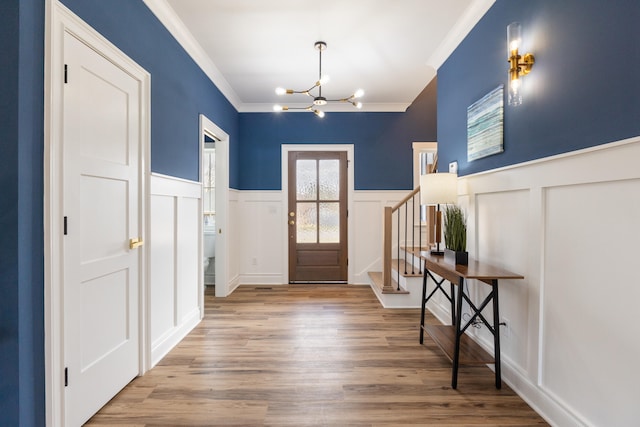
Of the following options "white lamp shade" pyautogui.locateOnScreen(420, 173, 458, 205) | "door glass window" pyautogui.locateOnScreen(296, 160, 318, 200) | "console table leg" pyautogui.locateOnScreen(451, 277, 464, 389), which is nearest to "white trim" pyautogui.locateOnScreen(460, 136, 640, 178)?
"white lamp shade" pyautogui.locateOnScreen(420, 173, 458, 205)

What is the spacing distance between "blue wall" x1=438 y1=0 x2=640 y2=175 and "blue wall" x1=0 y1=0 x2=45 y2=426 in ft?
8.24

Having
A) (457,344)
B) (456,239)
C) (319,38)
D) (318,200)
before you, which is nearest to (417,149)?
(318,200)

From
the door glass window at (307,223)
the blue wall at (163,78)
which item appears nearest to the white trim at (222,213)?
the blue wall at (163,78)

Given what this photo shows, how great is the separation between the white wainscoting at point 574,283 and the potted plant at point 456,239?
26 centimetres

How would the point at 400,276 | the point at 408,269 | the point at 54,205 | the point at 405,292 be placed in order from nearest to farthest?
the point at 54,205 → the point at 405,292 → the point at 400,276 → the point at 408,269

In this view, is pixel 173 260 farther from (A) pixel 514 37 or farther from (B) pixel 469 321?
(A) pixel 514 37

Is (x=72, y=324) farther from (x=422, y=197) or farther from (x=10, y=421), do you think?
(x=422, y=197)

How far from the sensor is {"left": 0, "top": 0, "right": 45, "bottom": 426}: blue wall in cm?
137

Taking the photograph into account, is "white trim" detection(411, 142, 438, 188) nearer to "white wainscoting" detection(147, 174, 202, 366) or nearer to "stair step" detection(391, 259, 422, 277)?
"stair step" detection(391, 259, 422, 277)

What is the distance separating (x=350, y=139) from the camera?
4.96 meters

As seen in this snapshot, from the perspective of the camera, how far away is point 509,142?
2.18 m

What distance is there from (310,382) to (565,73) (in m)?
2.33

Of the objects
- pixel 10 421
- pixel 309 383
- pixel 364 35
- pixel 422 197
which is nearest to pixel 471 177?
pixel 422 197

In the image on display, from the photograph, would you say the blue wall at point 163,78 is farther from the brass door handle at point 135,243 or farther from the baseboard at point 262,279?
the baseboard at point 262,279
